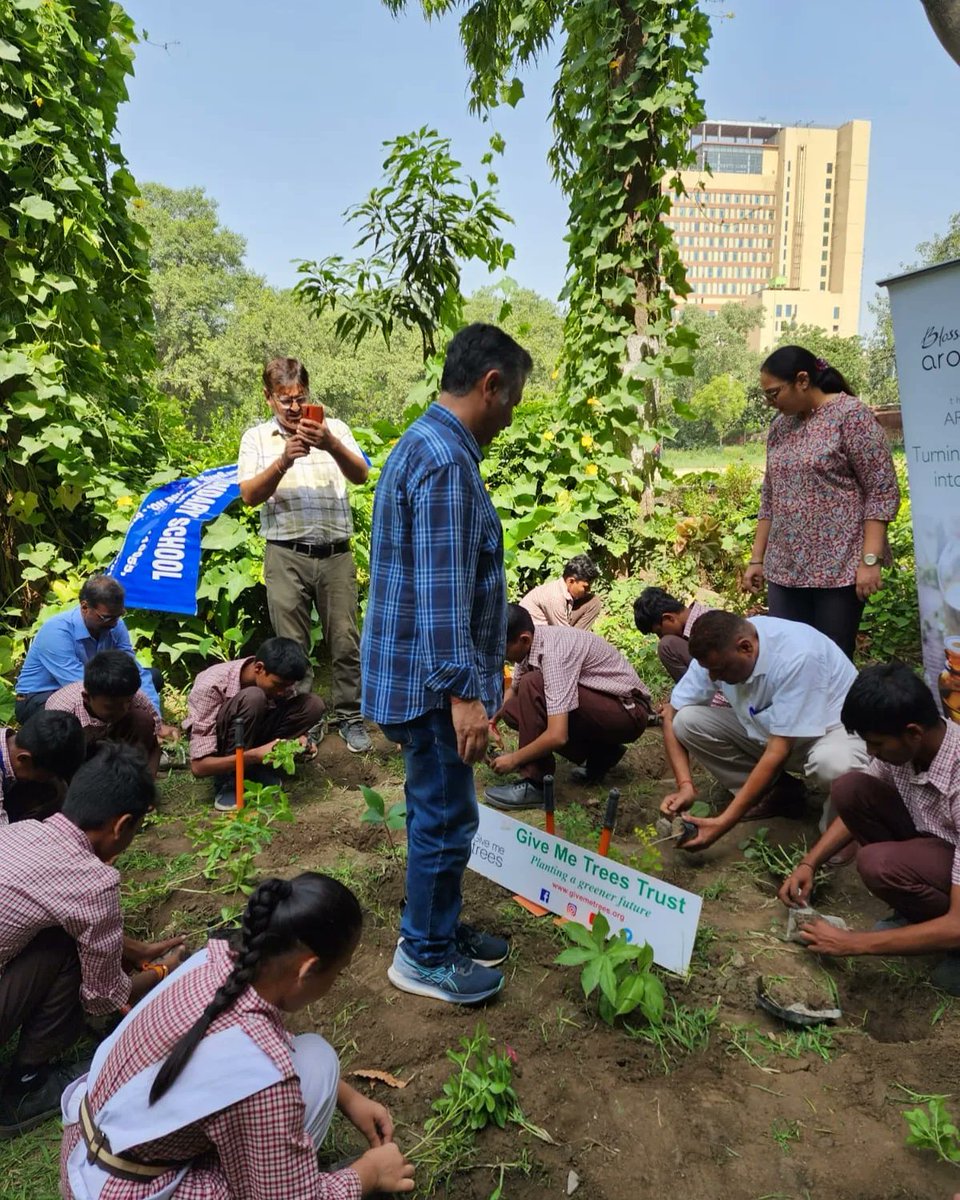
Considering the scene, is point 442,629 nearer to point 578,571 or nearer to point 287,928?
point 287,928

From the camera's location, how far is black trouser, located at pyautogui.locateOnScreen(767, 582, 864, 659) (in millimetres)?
3285

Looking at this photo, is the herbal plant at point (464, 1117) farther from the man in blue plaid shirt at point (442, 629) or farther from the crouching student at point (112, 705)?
the crouching student at point (112, 705)

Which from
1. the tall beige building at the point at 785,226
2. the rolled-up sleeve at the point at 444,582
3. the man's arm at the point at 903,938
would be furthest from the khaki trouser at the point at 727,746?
the tall beige building at the point at 785,226

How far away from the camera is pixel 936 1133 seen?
173 cm

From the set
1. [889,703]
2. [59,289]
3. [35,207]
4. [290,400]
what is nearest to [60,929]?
[889,703]

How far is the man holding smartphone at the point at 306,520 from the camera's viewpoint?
3.72m

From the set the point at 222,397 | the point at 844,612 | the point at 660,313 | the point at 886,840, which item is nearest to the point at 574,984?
the point at 886,840

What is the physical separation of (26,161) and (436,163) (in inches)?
110

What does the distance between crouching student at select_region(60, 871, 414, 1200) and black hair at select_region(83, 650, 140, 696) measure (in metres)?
1.84

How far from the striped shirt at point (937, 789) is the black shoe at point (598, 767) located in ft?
4.44

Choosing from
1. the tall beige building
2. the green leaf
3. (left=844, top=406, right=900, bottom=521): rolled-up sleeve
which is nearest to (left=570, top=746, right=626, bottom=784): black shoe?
(left=844, top=406, right=900, bottom=521): rolled-up sleeve

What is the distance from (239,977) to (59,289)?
4888 millimetres

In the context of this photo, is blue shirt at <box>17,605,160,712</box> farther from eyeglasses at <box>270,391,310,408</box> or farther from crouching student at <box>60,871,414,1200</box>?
crouching student at <box>60,871,414,1200</box>

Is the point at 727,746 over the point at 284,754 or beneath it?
over
